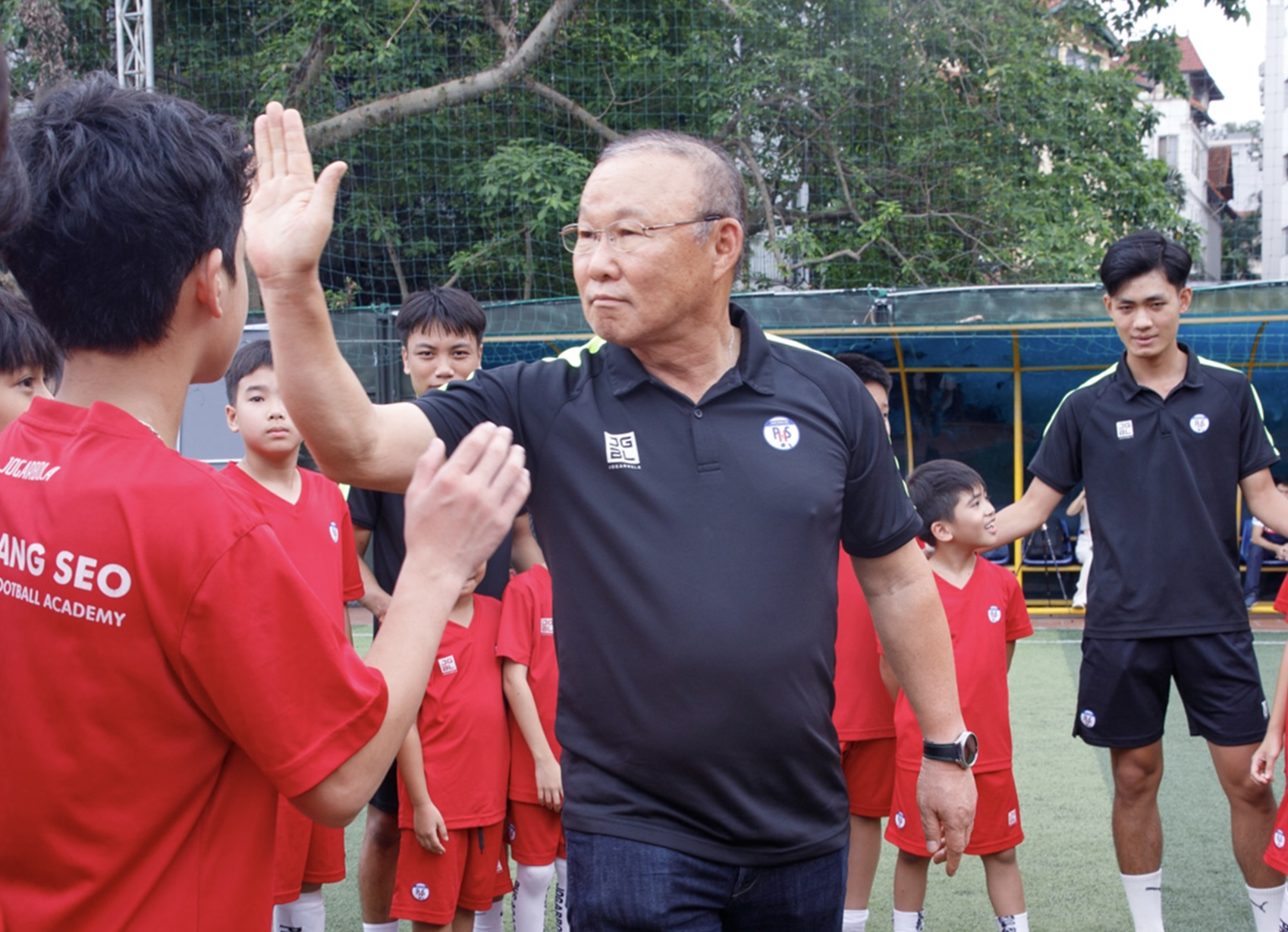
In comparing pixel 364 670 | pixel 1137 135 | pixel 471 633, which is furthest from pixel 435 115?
pixel 364 670

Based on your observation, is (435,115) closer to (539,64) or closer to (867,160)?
Answer: (539,64)

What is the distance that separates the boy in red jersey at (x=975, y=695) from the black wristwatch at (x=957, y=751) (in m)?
1.08

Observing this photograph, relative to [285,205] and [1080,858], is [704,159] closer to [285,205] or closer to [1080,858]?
[285,205]

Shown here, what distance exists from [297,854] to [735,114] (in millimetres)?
12084

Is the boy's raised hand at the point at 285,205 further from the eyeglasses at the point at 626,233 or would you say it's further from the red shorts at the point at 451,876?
the red shorts at the point at 451,876

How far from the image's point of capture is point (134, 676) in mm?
1438

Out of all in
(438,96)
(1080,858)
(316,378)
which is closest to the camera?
(316,378)

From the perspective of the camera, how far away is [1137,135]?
15.2 metres

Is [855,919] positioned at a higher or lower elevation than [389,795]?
lower

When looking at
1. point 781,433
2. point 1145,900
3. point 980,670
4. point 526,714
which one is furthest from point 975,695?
point 781,433

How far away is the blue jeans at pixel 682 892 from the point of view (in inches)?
85.9

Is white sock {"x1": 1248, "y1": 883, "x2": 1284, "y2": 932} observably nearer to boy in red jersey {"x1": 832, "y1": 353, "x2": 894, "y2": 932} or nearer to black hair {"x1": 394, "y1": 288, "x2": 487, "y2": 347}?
boy in red jersey {"x1": 832, "y1": 353, "x2": 894, "y2": 932}

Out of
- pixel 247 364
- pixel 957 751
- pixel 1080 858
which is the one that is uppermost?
pixel 247 364

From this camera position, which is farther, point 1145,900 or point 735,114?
point 735,114
